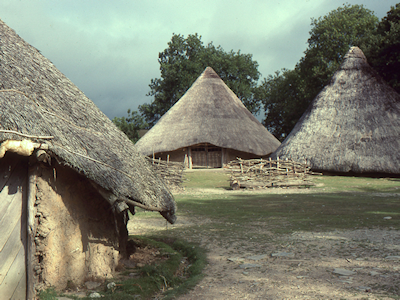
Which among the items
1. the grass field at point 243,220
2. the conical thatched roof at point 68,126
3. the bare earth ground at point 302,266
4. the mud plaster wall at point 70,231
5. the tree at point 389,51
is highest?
the tree at point 389,51

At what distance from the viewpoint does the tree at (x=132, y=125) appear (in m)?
41.6

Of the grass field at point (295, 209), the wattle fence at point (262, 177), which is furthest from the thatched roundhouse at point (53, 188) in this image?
the wattle fence at point (262, 177)

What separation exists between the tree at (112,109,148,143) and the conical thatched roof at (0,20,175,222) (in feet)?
115

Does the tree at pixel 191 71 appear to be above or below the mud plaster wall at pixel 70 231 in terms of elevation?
above

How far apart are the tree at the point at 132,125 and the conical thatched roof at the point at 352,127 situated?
22003mm

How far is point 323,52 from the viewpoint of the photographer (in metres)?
34.2

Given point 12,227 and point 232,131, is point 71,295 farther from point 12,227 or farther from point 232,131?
A: point 232,131

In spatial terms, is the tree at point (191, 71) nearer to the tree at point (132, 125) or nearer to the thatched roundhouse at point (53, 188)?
the tree at point (132, 125)

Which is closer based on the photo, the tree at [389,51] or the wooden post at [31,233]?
the wooden post at [31,233]

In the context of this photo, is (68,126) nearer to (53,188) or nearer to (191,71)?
(53,188)

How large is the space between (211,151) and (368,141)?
479 inches

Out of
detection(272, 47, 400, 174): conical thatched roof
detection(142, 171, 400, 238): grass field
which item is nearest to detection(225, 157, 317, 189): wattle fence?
detection(142, 171, 400, 238): grass field

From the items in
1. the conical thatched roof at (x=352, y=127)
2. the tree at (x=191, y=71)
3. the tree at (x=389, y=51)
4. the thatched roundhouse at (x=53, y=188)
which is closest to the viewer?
the thatched roundhouse at (x=53, y=188)

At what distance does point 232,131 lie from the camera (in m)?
→ 28.5
